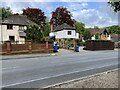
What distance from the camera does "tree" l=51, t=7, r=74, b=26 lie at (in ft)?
291

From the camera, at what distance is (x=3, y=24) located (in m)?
58.2

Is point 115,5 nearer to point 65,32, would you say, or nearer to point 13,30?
point 13,30

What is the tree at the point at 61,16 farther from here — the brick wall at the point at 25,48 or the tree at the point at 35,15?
the brick wall at the point at 25,48

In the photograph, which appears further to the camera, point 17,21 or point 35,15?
point 35,15

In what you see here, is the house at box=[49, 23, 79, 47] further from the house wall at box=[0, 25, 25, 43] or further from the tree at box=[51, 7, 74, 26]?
the house wall at box=[0, 25, 25, 43]

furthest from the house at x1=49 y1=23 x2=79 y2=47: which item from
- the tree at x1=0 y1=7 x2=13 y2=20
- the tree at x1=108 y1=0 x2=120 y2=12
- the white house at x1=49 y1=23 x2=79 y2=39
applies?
the tree at x1=108 y1=0 x2=120 y2=12

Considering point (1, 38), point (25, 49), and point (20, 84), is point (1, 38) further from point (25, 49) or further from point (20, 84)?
point (20, 84)

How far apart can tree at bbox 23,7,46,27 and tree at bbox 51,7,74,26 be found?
6725mm

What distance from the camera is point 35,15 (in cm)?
8238

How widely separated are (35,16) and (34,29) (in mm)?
34700

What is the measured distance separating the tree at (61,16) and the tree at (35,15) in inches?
265

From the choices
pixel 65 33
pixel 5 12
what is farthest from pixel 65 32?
pixel 5 12

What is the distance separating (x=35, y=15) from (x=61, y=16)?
32.2 feet

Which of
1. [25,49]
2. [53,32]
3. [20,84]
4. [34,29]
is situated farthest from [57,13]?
[20,84]
